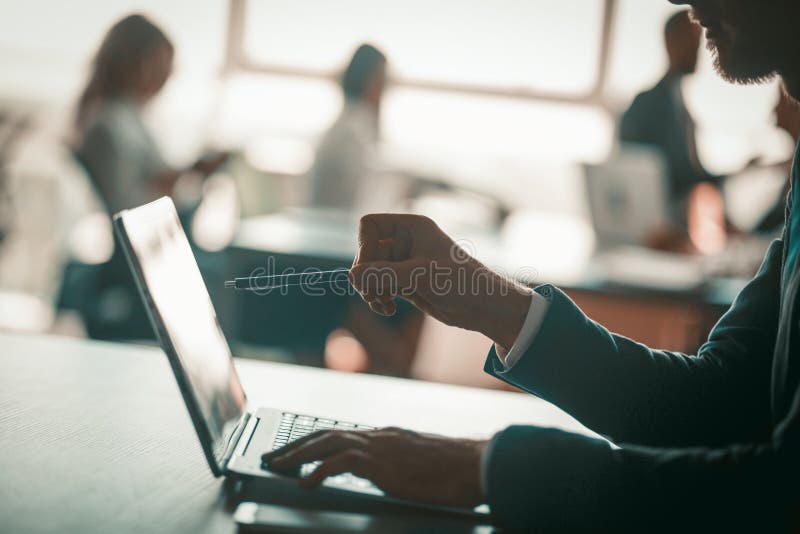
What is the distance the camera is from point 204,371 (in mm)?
767

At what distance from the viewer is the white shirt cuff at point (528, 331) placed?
0.81 metres

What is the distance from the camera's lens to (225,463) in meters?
0.71

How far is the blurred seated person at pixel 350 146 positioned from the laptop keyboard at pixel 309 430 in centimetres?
218

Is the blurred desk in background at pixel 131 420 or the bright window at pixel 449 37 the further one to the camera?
the bright window at pixel 449 37

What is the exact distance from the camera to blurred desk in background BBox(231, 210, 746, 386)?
206cm

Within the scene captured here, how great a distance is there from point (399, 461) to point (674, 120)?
9.13 ft

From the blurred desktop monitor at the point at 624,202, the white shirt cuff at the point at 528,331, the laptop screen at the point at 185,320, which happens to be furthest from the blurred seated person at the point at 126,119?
the white shirt cuff at the point at 528,331

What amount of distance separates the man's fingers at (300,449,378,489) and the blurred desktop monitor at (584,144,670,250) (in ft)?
7.15

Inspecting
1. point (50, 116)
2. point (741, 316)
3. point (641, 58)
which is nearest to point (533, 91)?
point (641, 58)


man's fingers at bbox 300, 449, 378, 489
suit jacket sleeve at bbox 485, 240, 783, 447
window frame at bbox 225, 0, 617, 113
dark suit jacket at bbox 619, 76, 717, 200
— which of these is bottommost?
man's fingers at bbox 300, 449, 378, 489

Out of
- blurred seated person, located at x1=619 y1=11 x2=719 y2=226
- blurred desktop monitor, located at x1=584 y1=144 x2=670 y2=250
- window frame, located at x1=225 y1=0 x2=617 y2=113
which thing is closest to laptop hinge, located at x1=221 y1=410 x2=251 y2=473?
blurred desktop monitor, located at x1=584 y1=144 x2=670 y2=250

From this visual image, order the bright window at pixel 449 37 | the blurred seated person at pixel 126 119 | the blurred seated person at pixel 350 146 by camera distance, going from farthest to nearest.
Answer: the bright window at pixel 449 37, the blurred seated person at pixel 350 146, the blurred seated person at pixel 126 119

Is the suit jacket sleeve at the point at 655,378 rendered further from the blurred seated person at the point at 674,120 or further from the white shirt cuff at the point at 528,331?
the blurred seated person at the point at 674,120

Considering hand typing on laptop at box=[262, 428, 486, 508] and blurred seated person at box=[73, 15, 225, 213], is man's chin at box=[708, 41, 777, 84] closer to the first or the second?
hand typing on laptop at box=[262, 428, 486, 508]
